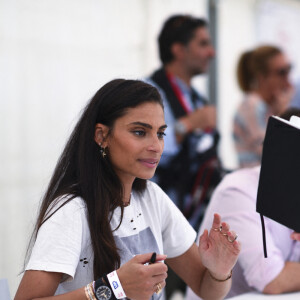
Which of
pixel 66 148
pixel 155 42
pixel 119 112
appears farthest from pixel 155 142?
pixel 155 42

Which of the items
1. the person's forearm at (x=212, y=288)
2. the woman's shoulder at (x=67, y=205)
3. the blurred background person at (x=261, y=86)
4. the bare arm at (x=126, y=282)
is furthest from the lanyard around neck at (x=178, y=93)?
the bare arm at (x=126, y=282)

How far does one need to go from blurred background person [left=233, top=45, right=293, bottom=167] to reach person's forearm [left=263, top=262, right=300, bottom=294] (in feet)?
5.96

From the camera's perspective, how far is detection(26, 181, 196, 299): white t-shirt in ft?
3.74

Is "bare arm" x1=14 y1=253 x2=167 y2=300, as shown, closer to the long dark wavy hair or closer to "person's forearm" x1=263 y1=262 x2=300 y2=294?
the long dark wavy hair

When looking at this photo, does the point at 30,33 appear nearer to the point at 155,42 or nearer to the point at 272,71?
the point at 155,42

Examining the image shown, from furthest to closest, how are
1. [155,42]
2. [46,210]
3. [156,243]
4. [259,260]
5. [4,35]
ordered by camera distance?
[155,42]
[4,35]
[259,260]
[156,243]
[46,210]

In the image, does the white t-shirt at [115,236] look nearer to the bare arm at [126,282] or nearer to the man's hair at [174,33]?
the bare arm at [126,282]

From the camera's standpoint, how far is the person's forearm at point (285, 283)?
5.12 ft

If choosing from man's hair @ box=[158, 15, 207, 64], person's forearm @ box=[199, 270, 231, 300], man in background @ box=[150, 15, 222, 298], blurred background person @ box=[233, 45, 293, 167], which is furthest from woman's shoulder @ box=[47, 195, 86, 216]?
blurred background person @ box=[233, 45, 293, 167]

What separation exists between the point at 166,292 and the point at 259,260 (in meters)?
1.36

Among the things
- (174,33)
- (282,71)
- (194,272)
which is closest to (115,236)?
(194,272)

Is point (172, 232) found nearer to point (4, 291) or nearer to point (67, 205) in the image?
point (67, 205)

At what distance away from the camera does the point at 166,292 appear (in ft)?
9.42

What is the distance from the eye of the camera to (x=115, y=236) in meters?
1.28
